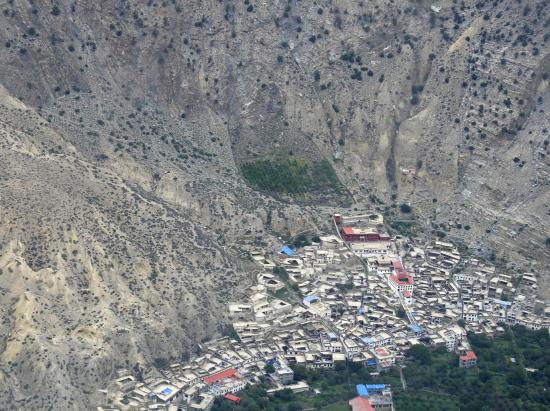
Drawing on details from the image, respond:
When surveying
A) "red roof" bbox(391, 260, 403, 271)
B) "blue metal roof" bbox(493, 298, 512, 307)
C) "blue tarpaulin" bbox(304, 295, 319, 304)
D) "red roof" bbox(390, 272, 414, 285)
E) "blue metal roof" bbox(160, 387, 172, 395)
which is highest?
"red roof" bbox(391, 260, 403, 271)

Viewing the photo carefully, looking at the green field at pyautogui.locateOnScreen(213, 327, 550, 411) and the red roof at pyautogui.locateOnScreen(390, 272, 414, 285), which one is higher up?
the red roof at pyautogui.locateOnScreen(390, 272, 414, 285)

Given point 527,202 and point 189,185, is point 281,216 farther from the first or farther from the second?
point 527,202

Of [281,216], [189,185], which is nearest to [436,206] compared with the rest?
[281,216]

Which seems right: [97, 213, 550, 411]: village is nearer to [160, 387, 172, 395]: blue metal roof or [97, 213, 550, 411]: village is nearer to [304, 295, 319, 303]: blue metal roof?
[304, 295, 319, 303]: blue metal roof

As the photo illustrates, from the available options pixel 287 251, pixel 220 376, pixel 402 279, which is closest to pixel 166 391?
pixel 220 376

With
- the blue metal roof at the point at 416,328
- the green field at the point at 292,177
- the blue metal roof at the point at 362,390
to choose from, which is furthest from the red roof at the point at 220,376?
the green field at the point at 292,177

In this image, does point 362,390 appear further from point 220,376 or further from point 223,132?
point 223,132

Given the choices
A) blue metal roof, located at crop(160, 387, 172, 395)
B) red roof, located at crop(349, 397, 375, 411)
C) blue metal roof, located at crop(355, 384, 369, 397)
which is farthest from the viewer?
blue metal roof, located at crop(355, 384, 369, 397)

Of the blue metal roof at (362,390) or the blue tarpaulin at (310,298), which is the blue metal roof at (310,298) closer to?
the blue tarpaulin at (310,298)

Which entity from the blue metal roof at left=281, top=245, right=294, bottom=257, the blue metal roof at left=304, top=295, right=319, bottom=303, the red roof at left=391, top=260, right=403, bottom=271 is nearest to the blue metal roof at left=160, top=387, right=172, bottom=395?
the blue metal roof at left=304, top=295, right=319, bottom=303
